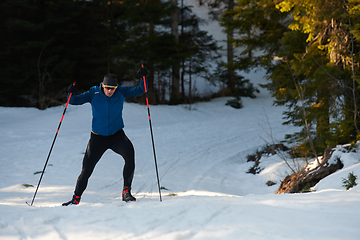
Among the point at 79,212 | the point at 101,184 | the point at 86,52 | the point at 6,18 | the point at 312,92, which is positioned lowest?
the point at 101,184

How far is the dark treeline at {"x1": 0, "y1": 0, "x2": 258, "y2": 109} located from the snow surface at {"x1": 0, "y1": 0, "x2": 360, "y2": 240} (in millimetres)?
3425

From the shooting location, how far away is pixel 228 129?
13703 mm

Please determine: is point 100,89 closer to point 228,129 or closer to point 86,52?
point 228,129

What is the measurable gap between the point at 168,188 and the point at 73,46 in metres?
16.9

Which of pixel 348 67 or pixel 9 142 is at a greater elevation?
pixel 348 67

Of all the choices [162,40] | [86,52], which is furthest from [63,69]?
[162,40]

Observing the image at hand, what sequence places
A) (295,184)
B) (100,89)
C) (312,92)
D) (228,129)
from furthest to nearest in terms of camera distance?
(228,129) → (312,92) → (295,184) → (100,89)

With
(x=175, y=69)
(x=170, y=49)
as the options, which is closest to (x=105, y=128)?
(x=170, y=49)

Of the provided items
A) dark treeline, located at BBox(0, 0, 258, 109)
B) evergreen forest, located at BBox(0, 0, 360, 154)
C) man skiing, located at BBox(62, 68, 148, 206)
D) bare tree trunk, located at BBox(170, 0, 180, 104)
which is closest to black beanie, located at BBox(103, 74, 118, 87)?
man skiing, located at BBox(62, 68, 148, 206)

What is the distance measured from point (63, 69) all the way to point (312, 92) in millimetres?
15086

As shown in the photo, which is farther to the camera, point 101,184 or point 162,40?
point 162,40

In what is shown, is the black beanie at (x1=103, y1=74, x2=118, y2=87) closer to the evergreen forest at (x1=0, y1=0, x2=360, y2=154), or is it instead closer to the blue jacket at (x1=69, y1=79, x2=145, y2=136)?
the blue jacket at (x1=69, y1=79, x2=145, y2=136)

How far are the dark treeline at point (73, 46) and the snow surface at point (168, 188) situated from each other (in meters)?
3.43

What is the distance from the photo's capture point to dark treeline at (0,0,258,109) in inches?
685
